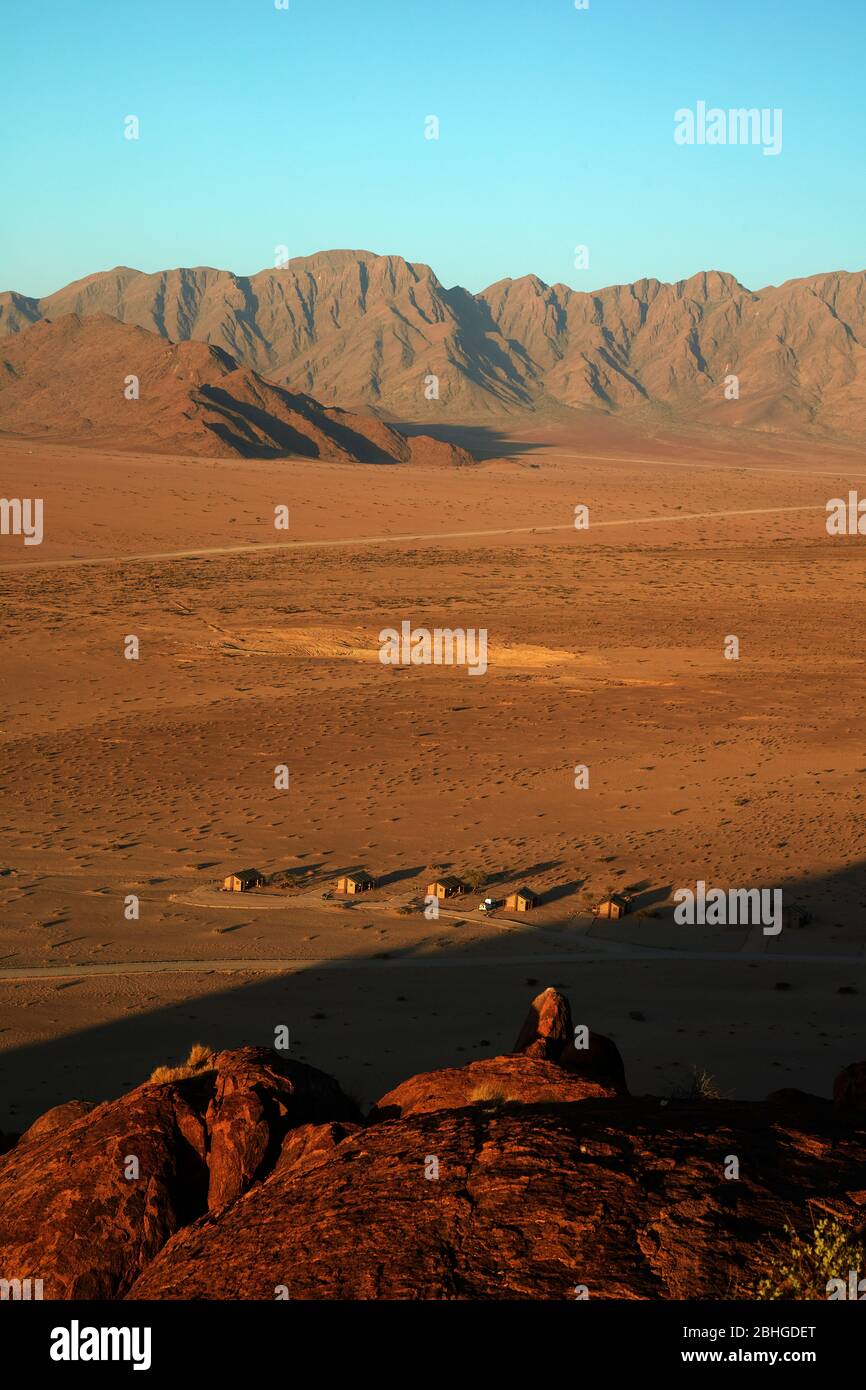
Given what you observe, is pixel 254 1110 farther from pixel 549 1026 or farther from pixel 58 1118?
pixel 549 1026

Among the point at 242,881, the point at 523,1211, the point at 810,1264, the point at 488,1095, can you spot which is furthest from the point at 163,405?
the point at 810,1264

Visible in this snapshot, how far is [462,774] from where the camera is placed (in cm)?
1870

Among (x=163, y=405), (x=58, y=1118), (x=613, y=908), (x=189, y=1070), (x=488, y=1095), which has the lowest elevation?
(x=613, y=908)

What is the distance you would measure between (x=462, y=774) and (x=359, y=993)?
8181 millimetres

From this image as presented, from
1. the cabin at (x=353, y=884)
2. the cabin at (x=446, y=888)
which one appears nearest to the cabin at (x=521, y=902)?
the cabin at (x=446, y=888)

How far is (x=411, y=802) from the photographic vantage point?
56.7ft

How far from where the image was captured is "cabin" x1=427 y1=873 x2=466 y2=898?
13.5 m

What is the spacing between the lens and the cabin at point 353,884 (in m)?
13.7

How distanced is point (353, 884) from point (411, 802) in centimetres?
369

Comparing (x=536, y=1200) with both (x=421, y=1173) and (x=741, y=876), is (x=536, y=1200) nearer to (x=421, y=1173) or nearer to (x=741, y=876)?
(x=421, y=1173)

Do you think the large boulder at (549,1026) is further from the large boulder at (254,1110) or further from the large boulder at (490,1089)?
the large boulder at (254,1110)

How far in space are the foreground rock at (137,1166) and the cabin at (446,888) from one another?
6965 millimetres

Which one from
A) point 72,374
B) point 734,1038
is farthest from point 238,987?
→ point 72,374

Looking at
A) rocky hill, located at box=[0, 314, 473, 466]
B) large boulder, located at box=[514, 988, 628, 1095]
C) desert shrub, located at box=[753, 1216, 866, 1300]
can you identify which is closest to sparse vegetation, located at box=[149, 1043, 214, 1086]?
large boulder, located at box=[514, 988, 628, 1095]
